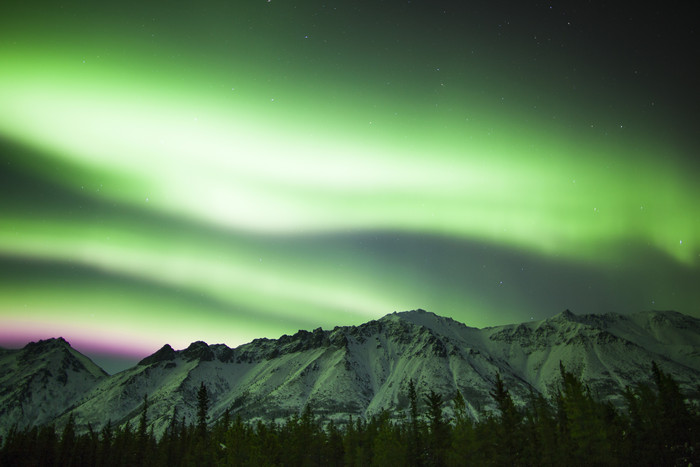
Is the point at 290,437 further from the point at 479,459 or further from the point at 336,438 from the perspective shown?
the point at 479,459

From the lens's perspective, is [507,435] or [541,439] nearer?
[507,435]

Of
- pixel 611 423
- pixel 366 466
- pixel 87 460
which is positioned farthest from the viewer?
pixel 87 460

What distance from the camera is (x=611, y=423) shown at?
55.0 metres

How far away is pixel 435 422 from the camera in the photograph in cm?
6203

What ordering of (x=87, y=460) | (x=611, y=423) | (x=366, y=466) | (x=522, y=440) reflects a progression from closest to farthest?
(x=522, y=440)
(x=611, y=423)
(x=366, y=466)
(x=87, y=460)

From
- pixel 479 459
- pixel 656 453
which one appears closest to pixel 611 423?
pixel 656 453

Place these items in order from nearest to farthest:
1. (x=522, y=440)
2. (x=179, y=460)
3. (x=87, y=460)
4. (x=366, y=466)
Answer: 1. (x=522, y=440)
2. (x=366, y=466)
3. (x=179, y=460)
4. (x=87, y=460)

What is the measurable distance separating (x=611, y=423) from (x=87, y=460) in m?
108

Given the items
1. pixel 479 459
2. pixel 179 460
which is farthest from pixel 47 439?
pixel 479 459

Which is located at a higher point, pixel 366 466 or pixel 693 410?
pixel 693 410

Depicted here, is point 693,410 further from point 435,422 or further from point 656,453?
point 435,422

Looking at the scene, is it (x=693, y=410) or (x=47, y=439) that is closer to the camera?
(x=693, y=410)

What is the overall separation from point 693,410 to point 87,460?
390 ft

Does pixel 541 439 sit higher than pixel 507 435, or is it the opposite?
pixel 507 435
